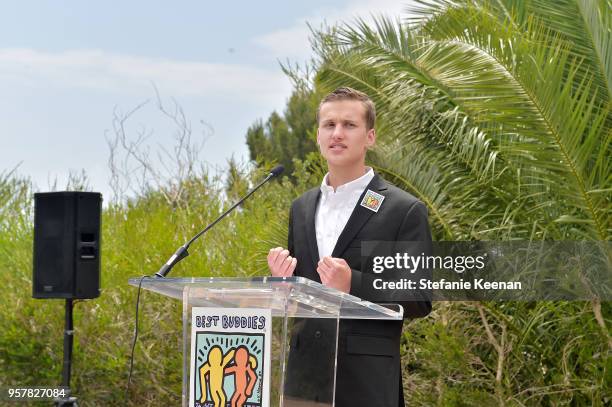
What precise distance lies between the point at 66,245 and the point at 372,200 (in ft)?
10.8

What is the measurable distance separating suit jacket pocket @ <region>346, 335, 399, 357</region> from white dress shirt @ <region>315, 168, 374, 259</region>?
40 cm

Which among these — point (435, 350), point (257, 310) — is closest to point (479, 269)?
point (435, 350)

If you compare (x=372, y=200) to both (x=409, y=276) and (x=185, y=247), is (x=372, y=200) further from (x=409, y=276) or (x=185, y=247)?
(x=185, y=247)

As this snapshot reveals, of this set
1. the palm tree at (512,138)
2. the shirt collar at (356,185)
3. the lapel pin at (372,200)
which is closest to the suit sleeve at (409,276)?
the lapel pin at (372,200)

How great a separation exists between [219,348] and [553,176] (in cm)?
496

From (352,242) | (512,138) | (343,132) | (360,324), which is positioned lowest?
(360,324)

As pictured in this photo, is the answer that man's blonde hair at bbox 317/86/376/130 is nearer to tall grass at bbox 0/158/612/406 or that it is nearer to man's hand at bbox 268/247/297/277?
man's hand at bbox 268/247/297/277

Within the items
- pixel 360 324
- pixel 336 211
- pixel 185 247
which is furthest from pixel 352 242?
pixel 185 247

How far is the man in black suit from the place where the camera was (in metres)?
3.09

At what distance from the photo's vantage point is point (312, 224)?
349 cm

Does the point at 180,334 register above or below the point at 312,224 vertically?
below

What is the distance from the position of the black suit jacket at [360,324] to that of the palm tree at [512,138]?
3.91 m

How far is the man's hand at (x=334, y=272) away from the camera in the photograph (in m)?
2.99

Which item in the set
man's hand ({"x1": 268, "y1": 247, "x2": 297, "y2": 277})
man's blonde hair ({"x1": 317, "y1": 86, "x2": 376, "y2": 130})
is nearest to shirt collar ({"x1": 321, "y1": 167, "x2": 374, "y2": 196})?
man's blonde hair ({"x1": 317, "y1": 86, "x2": 376, "y2": 130})
